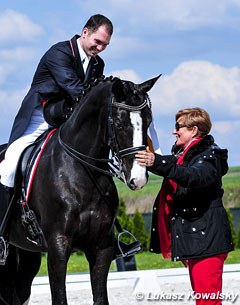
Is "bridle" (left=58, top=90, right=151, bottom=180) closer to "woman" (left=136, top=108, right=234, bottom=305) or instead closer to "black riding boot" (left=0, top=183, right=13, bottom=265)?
"woman" (left=136, top=108, right=234, bottom=305)

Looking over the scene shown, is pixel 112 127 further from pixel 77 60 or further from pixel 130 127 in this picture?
pixel 77 60

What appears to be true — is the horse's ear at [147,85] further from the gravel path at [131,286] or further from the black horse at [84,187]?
the gravel path at [131,286]

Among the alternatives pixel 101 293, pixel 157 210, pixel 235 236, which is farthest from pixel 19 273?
pixel 235 236

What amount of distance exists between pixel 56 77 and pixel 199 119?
4.27ft

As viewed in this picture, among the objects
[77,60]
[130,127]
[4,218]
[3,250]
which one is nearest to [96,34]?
[77,60]

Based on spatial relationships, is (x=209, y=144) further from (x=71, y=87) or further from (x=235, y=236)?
(x=235, y=236)

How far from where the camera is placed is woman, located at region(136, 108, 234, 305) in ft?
19.4

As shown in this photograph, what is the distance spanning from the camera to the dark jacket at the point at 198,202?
590 centimetres

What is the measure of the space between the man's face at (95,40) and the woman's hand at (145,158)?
4.12 ft

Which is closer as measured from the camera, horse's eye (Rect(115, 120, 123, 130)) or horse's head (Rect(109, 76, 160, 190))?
horse's head (Rect(109, 76, 160, 190))

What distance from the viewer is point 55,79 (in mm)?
6844

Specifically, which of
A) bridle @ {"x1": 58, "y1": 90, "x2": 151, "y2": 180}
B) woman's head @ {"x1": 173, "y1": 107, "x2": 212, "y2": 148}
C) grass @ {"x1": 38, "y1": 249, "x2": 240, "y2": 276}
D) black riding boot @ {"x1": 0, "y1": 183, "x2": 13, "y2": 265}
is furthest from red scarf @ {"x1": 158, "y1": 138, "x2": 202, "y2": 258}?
grass @ {"x1": 38, "y1": 249, "x2": 240, "y2": 276}

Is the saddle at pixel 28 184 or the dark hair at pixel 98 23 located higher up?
the dark hair at pixel 98 23

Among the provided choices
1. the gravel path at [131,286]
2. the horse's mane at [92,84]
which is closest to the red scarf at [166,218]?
the horse's mane at [92,84]
